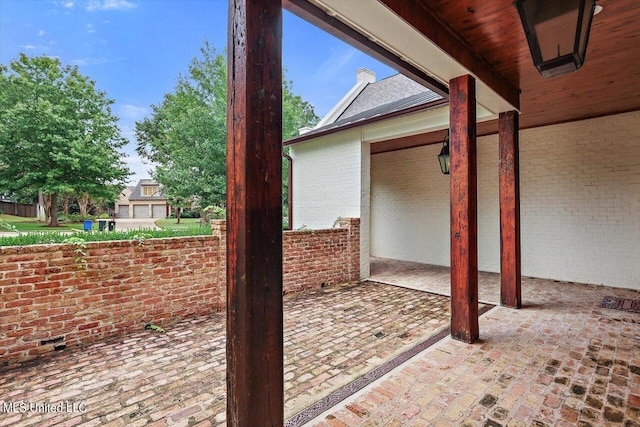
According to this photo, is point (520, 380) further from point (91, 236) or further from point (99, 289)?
point (91, 236)

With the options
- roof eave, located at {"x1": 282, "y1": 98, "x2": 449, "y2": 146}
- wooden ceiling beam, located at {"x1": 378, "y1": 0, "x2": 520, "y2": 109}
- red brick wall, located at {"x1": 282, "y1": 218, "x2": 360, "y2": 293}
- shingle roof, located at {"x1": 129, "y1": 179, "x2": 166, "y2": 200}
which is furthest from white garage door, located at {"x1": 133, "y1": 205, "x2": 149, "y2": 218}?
wooden ceiling beam, located at {"x1": 378, "y1": 0, "x2": 520, "y2": 109}

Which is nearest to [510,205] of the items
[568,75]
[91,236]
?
[568,75]

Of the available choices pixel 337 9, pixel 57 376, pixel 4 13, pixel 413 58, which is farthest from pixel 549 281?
pixel 4 13

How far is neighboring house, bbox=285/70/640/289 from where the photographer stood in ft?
15.4

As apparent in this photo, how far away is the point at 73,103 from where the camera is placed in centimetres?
1327

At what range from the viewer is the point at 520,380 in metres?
2.20

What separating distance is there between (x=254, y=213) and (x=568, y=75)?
12.2ft

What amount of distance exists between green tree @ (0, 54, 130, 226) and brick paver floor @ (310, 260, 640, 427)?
15.5m

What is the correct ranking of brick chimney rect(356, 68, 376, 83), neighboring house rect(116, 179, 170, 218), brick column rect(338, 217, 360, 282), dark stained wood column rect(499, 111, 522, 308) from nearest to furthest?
1. dark stained wood column rect(499, 111, 522, 308)
2. brick column rect(338, 217, 360, 282)
3. brick chimney rect(356, 68, 376, 83)
4. neighboring house rect(116, 179, 170, 218)

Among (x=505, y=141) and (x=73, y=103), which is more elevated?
(x=73, y=103)

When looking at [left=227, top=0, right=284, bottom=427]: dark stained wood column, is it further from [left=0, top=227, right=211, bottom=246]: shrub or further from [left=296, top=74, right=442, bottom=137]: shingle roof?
[left=296, top=74, right=442, bottom=137]: shingle roof

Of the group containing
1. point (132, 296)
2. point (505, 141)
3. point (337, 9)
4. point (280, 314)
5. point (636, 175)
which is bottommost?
point (132, 296)

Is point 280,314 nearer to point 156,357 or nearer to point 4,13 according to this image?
point 156,357

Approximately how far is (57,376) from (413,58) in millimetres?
3857
